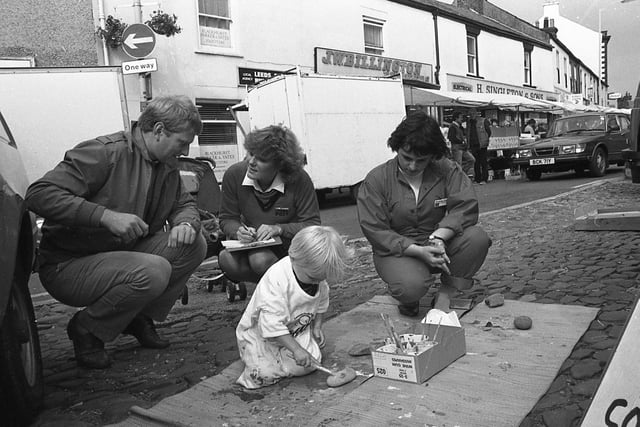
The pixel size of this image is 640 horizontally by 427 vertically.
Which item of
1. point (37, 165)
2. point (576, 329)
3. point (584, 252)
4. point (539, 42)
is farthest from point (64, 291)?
point (539, 42)

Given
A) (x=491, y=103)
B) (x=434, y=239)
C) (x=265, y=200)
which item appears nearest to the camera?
(x=434, y=239)

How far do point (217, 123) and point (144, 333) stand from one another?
11.8 meters

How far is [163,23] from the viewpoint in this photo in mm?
13125

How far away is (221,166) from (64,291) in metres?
11.7

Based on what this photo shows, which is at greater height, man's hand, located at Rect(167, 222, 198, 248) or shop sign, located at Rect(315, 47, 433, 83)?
shop sign, located at Rect(315, 47, 433, 83)

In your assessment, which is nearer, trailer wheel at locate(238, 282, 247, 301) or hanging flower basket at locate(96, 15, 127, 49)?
trailer wheel at locate(238, 282, 247, 301)

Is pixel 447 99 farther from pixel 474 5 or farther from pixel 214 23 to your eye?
pixel 474 5

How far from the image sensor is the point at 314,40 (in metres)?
17.5

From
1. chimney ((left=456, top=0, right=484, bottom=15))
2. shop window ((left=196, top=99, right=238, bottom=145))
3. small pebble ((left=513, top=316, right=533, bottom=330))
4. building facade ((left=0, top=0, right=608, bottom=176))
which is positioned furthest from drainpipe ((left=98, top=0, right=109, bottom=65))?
chimney ((left=456, top=0, right=484, bottom=15))

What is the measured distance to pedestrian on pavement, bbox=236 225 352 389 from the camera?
2896mm

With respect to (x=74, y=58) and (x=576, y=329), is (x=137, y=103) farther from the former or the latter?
(x=576, y=329)

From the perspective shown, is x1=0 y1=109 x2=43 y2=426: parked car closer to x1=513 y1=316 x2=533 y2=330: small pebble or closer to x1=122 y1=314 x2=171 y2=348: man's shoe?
x1=122 y1=314 x2=171 y2=348: man's shoe

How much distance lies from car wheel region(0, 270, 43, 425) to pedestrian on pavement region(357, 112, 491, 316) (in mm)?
2050

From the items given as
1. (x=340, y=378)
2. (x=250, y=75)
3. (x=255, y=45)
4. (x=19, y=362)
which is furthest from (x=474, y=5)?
(x=19, y=362)
